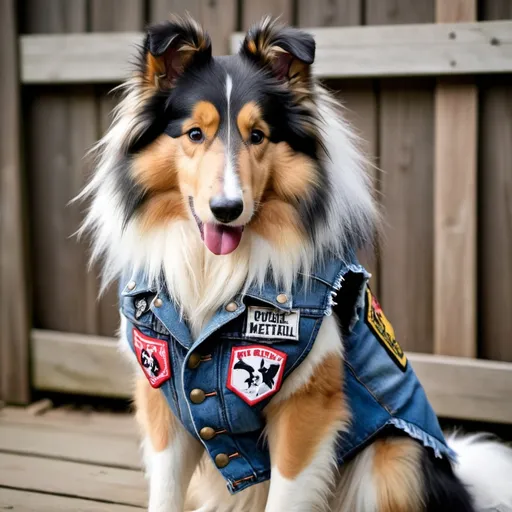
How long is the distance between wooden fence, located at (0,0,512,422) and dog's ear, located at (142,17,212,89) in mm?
1065

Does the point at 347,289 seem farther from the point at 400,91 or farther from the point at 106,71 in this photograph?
the point at 106,71

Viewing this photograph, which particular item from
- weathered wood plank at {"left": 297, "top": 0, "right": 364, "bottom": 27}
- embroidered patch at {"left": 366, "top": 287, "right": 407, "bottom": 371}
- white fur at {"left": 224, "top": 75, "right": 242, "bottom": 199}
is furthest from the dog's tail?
weathered wood plank at {"left": 297, "top": 0, "right": 364, "bottom": 27}

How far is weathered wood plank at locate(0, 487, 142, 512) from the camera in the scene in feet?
7.80

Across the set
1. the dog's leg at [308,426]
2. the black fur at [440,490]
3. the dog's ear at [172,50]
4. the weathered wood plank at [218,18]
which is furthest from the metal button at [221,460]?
the weathered wood plank at [218,18]

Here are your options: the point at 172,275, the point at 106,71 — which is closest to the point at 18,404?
the point at 106,71

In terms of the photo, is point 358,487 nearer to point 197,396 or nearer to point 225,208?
point 197,396

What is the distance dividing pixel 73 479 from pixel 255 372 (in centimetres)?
120

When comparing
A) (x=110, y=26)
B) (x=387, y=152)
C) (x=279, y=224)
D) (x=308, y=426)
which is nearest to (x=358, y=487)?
(x=308, y=426)

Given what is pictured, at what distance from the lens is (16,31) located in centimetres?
324

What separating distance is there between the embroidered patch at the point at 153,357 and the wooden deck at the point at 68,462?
71 cm

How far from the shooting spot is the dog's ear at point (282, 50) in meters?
1.83

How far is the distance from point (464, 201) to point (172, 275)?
140 cm

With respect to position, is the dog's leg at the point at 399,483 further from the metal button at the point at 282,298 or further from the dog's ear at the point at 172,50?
the dog's ear at the point at 172,50

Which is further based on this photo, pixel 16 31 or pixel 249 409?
pixel 16 31
